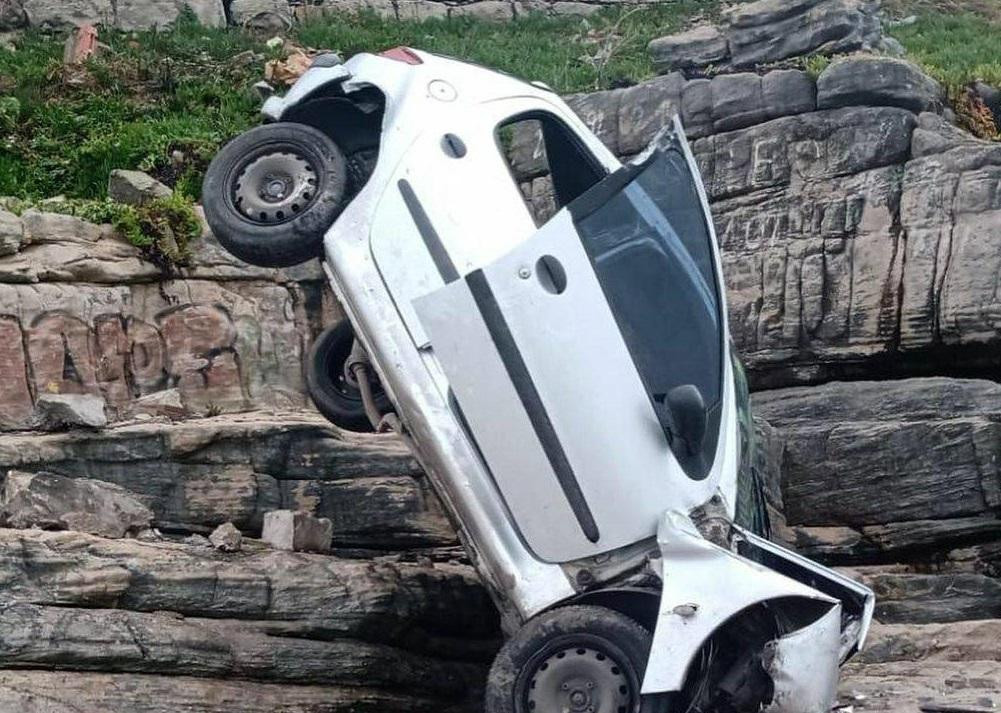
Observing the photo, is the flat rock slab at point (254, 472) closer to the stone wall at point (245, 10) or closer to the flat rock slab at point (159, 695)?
the flat rock slab at point (159, 695)

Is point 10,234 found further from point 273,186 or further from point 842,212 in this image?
point 842,212

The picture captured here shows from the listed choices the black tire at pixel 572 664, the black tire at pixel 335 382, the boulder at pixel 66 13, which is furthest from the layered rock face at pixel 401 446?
the boulder at pixel 66 13

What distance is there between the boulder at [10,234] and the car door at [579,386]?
4.64 m

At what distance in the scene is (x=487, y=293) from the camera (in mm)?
5887

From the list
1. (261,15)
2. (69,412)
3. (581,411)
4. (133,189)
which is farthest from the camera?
(261,15)

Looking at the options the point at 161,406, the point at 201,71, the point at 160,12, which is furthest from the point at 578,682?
the point at 160,12

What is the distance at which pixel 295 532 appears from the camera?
763 centimetres

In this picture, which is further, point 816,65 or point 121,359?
point 816,65

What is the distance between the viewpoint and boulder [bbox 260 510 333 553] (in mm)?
7629

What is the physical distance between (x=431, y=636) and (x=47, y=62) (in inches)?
336

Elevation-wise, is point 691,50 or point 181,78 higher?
point 181,78

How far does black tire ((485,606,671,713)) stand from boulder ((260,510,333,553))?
2012 mm

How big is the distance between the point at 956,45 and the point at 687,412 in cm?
1195

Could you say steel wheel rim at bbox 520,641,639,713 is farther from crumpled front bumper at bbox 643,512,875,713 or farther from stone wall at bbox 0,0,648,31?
stone wall at bbox 0,0,648,31
